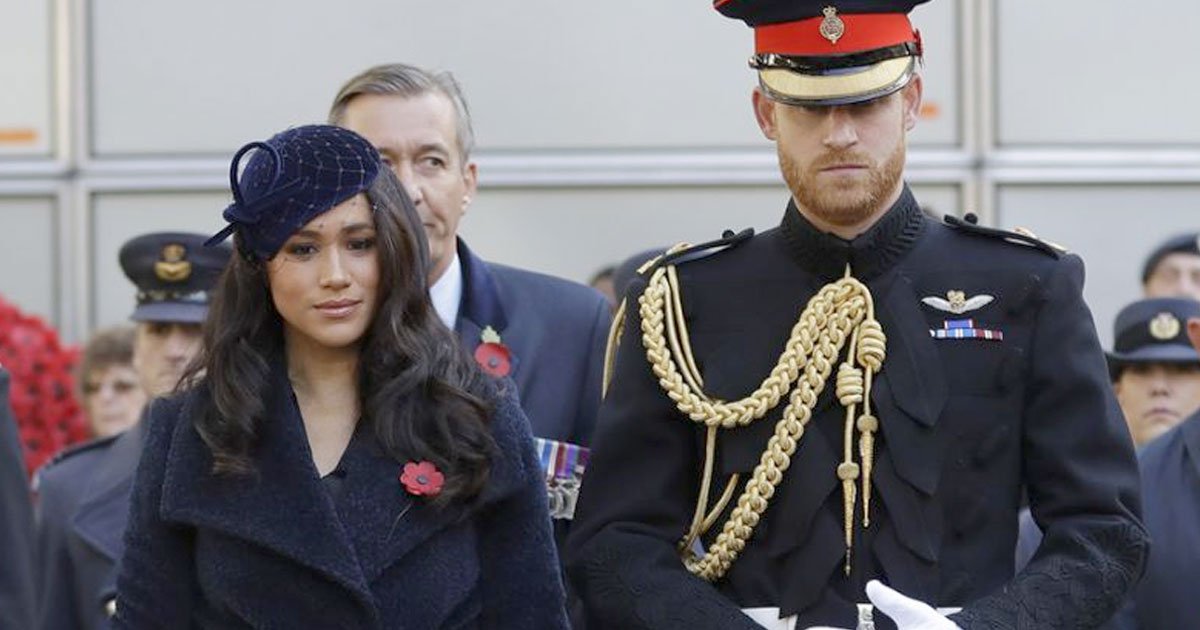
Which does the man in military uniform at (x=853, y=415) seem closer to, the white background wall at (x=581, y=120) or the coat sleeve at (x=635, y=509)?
the coat sleeve at (x=635, y=509)

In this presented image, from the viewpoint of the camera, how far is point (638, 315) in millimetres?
4820

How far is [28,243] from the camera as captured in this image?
8.89 meters

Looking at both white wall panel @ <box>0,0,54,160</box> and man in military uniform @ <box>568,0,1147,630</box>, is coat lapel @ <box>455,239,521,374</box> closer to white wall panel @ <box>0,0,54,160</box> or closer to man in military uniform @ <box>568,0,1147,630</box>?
man in military uniform @ <box>568,0,1147,630</box>

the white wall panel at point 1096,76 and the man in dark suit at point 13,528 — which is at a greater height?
the white wall panel at point 1096,76

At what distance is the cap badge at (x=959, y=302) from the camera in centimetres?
467

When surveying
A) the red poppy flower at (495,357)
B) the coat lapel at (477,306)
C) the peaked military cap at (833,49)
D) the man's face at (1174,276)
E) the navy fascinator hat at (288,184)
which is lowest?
the man's face at (1174,276)

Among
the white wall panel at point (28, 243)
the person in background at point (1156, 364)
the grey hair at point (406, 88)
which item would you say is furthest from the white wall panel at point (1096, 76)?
the grey hair at point (406, 88)

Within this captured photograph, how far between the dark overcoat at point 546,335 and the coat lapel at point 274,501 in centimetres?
88

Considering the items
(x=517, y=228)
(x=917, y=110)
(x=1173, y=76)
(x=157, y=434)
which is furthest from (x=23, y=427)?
(x=917, y=110)

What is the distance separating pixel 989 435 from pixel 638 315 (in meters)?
0.63

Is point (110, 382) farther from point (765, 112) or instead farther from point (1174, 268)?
point (765, 112)

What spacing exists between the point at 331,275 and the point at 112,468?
247 cm

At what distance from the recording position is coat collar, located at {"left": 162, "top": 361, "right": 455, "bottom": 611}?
186 inches

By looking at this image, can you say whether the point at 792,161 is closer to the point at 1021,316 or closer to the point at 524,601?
the point at 1021,316
